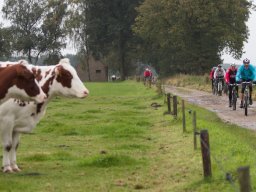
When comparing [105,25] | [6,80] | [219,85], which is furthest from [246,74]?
[105,25]

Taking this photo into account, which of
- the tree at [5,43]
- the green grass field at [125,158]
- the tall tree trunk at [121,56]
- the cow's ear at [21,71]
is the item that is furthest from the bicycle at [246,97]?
the tall tree trunk at [121,56]

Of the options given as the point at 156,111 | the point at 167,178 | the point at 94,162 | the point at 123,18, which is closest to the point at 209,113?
the point at 156,111

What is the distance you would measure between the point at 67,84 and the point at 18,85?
2.27 metres

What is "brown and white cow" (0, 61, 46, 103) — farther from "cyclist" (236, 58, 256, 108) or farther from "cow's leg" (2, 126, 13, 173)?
"cyclist" (236, 58, 256, 108)

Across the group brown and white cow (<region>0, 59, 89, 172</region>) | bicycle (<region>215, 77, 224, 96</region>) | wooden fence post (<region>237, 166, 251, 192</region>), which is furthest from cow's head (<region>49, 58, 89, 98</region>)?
bicycle (<region>215, 77, 224, 96</region>)

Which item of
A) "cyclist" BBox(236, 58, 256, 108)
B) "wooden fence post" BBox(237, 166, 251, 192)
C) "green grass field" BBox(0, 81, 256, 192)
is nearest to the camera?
"wooden fence post" BBox(237, 166, 251, 192)

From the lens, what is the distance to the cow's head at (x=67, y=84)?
13047 millimetres

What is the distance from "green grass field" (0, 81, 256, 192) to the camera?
1048cm

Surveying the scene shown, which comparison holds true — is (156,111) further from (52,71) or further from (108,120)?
(52,71)

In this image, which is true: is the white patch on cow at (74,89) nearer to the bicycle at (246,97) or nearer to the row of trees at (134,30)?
the bicycle at (246,97)

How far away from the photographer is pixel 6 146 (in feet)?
40.3

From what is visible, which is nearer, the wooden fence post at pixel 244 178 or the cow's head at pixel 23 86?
the wooden fence post at pixel 244 178

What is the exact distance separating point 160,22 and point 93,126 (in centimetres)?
6253

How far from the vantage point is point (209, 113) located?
24.5 m
